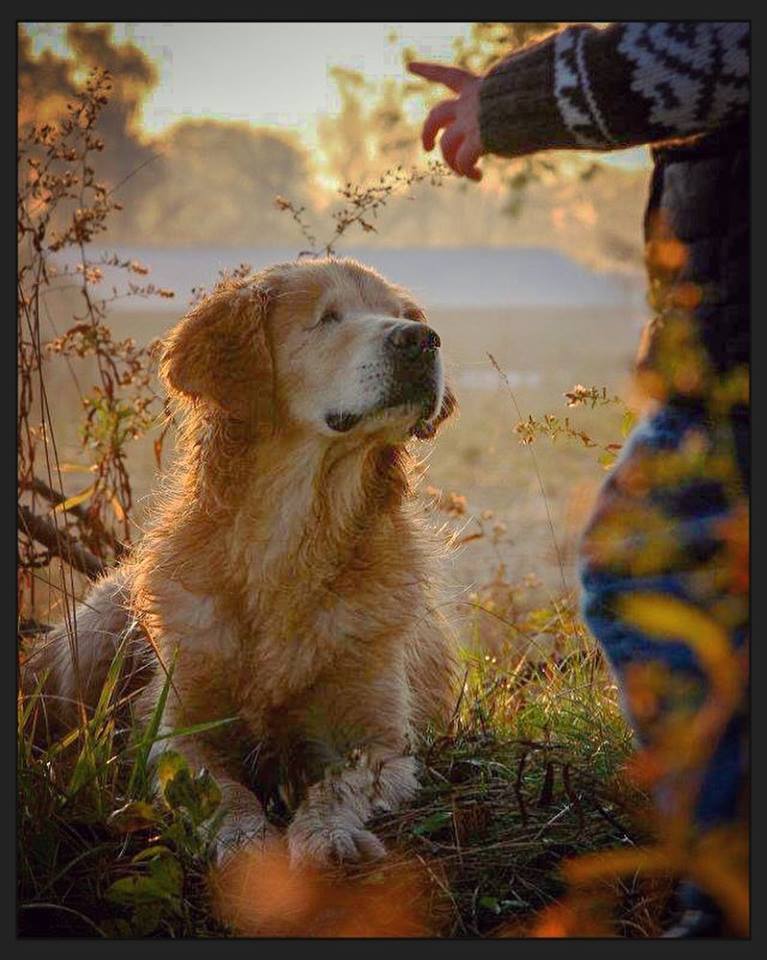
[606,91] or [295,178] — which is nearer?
[606,91]

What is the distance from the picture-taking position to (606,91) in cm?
249

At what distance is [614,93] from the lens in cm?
248

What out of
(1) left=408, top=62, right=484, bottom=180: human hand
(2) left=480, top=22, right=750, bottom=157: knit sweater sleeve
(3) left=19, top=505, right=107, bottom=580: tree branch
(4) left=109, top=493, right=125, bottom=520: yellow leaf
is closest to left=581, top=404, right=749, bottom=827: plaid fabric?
(2) left=480, top=22, right=750, bottom=157: knit sweater sleeve

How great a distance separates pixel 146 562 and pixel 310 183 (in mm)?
1447

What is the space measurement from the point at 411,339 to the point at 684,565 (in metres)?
1.10

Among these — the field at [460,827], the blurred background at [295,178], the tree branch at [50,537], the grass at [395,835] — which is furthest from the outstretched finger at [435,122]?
the tree branch at [50,537]

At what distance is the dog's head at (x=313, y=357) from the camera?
3.36m

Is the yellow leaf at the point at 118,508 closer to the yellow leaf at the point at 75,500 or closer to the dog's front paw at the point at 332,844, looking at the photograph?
the yellow leaf at the point at 75,500

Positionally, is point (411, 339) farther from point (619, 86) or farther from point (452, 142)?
point (619, 86)

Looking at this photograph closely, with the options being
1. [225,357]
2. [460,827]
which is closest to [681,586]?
[460,827]

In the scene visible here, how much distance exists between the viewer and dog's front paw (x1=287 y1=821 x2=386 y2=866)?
2.88 metres

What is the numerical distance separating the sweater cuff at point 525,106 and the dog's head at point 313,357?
2.56 feet

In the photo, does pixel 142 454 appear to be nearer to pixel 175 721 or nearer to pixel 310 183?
pixel 310 183

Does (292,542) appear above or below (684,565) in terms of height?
below
